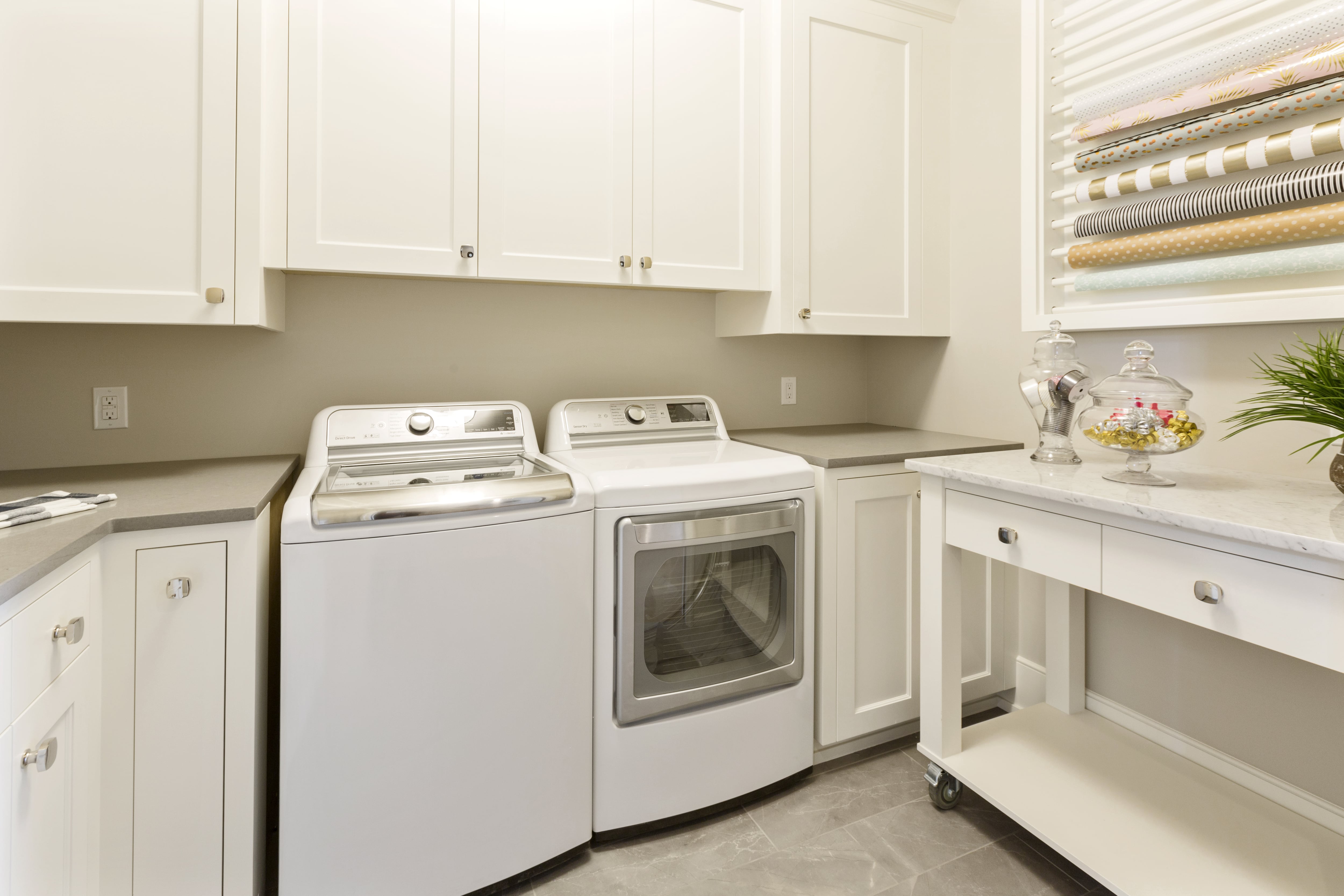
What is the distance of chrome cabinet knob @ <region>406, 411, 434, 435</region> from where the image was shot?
186cm

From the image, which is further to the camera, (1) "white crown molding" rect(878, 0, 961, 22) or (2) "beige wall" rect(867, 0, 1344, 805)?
(1) "white crown molding" rect(878, 0, 961, 22)

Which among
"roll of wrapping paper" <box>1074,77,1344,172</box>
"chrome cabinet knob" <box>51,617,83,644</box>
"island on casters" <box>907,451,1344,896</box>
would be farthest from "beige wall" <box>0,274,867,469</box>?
"roll of wrapping paper" <box>1074,77,1344,172</box>

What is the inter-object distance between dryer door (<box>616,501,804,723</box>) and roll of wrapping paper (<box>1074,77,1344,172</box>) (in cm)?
123

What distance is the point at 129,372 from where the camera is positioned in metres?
1.80

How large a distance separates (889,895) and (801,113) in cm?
219

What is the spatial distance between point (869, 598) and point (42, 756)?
1817 millimetres

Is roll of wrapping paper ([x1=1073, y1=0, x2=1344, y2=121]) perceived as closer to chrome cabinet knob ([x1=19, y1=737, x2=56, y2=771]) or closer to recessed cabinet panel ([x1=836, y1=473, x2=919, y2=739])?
recessed cabinet panel ([x1=836, y1=473, x2=919, y2=739])

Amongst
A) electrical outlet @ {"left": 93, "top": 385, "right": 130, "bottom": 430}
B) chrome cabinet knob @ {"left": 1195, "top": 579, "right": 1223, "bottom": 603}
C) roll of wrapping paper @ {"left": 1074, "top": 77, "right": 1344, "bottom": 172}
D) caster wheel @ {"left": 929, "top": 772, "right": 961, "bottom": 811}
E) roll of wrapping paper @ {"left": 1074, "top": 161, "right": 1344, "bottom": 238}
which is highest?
roll of wrapping paper @ {"left": 1074, "top": 77, "right": 1344, "bottom": 172}

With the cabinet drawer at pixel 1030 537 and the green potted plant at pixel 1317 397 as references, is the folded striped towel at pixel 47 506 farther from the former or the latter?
the green potted plant at pixel 1317 397

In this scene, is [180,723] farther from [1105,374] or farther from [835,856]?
[1105,374]

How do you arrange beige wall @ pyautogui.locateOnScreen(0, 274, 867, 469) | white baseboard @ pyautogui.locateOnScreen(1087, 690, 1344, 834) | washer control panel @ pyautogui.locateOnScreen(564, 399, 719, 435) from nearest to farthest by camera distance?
white baseboard @ pyautogui.locateOnScreen(1087, 690, 1344, 834), beige wall @ pyautogui.locateOnScreen(0, 274, 867, 469), washer control panel @ pyautogui.locateOnScreen(564, 399, 719, 435)

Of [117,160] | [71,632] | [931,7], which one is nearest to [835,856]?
[71,632]

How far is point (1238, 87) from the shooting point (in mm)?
1459

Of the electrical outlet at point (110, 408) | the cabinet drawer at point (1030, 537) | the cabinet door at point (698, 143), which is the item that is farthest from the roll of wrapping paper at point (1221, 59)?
the electrical outlet at point (110, 408)
